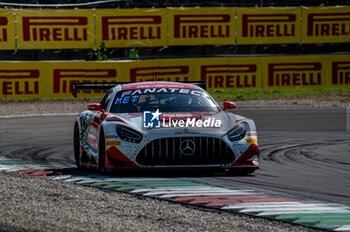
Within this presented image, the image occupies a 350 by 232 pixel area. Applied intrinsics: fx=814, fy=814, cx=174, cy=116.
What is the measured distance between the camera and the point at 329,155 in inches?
479

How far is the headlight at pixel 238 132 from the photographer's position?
31.9 ft

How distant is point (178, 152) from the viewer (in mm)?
9594

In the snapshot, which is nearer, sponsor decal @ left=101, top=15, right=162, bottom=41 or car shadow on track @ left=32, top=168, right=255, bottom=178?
car shadow on track @ left=32, top=168, right=255, bottom=178

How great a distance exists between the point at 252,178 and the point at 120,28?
53.2 ft

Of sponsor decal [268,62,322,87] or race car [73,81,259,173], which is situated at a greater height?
race car [73,81,259,173]

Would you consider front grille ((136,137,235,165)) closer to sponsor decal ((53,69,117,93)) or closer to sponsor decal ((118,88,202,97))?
sponsor decal ((118,88,202,97))

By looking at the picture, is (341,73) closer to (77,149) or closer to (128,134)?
(77,149)

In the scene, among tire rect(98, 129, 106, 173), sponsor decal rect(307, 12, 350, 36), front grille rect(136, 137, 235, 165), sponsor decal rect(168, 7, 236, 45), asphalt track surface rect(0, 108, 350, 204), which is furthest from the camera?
sponsor decal rect(307, 12, 350, 36)

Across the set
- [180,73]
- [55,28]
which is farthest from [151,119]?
[55,28]

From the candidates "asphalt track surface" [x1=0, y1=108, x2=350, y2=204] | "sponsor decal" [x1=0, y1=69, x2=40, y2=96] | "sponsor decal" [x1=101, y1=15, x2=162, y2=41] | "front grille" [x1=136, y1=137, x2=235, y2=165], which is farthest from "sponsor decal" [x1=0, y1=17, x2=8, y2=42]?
"front grille" [x1=136, y1=137, x2=235, y2=165]

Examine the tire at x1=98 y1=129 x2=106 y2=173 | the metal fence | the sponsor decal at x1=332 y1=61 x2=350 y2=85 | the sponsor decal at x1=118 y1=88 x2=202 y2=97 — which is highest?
the metal fence

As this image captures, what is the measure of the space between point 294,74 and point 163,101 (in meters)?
15.5

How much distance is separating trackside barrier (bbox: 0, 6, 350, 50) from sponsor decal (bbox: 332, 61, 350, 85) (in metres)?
1.50

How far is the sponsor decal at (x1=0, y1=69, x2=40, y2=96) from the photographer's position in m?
23.1
